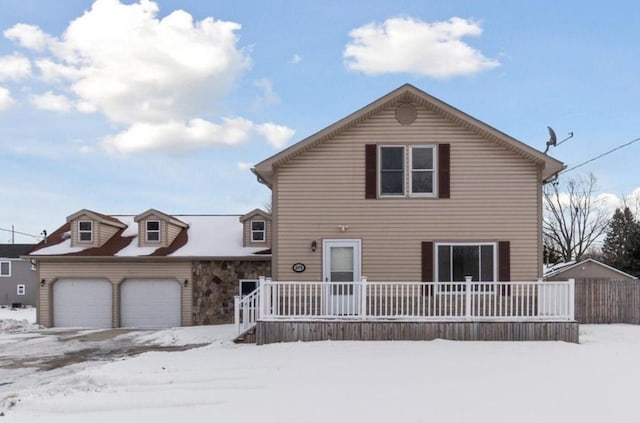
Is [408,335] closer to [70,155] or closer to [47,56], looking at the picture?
[47,56]

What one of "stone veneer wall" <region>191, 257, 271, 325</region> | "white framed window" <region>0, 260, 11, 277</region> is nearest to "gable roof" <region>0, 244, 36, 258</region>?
"white framed window" <region>0, 260, 11, 277</region>

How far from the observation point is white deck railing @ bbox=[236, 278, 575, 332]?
11.1 metres

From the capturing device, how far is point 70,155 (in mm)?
21922

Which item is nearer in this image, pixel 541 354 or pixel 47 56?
pixel 541 354

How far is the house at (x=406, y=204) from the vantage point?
40.6ft

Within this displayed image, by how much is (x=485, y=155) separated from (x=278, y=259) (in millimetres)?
5394

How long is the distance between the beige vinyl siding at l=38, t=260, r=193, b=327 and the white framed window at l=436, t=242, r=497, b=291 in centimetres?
936

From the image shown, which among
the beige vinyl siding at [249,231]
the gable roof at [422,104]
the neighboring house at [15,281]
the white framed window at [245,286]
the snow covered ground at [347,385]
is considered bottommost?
the neighboring house at [15,281]

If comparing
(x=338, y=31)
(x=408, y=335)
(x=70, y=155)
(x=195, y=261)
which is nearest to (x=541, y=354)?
(x=408, y=335)

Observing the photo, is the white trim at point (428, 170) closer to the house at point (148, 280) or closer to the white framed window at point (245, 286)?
the house at point (148, 280)

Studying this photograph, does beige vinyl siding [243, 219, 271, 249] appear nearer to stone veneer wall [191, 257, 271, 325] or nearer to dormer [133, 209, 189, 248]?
stone veneer wall [191, 257, 271, 325]

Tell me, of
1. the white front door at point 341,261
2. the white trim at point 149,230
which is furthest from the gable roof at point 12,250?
the white front door at point 341,261

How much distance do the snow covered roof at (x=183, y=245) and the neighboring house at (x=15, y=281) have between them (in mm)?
15695

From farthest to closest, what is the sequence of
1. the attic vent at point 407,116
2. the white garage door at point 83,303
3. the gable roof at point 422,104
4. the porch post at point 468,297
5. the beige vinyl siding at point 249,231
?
the beige vinyl siding at point 249,231 < the white garage door at point 83,303 < the attic vent at point 407,116 < the gable roof at point 422,104 < the porch post at point 468,297
